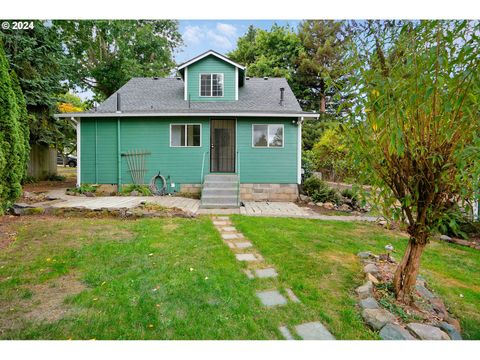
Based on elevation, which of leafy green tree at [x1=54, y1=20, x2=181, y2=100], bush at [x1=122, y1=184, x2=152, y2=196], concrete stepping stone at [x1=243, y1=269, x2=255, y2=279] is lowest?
concrete stepping stone at [x1=243, y1=269, x2=255, y2=279]

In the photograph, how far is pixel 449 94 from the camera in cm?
184

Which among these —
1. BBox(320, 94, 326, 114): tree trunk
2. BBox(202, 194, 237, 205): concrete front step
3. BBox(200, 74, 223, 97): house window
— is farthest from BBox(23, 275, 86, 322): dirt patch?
BBox(320, 94, 326, 114): tree trunk

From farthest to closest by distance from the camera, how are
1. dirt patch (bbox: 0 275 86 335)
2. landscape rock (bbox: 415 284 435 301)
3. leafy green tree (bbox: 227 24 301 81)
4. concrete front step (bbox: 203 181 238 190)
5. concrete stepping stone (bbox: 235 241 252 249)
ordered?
leafy green tree (bbox: 227 24 301 81), concrete front step (bbox: 203 181 238 190), concrete stepping stone (bbox: 235 241 252 249), landscape rock (bbox: 415 284 435 301), dirt patch (bbox: 0 275 86 335)

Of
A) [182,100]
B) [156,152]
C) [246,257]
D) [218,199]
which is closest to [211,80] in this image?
[182,100]

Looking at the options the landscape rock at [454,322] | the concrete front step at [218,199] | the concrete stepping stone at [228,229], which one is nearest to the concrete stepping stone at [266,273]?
the landscape rock at [454,322]

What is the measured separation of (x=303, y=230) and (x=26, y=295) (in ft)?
12.8

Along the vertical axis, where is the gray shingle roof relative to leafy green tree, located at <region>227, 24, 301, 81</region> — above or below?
below

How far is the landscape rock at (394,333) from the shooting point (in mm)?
1861

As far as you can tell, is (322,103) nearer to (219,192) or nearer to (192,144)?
(192,144)

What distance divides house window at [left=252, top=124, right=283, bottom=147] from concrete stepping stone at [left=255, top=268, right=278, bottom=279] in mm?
6007

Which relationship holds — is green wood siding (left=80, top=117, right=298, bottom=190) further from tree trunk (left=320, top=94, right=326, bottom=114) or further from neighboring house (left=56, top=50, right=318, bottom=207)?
tree trunk (left=320, top=94, right=326, bottom=114)

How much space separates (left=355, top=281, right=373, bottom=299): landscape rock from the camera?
2361 mm

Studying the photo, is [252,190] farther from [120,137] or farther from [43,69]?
[43,69]
